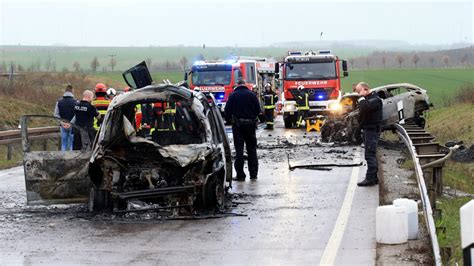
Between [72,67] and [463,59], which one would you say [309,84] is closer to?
[72,67]

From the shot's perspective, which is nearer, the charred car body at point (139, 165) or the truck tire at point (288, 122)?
the charred car body at point (139, 165)

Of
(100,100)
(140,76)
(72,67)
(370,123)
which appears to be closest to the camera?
(140,76)

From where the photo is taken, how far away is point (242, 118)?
53.5ft

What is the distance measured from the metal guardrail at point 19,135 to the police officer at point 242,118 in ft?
24.2

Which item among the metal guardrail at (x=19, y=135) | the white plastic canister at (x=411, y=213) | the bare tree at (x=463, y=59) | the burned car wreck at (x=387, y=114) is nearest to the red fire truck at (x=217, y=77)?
the burned car wreck at (x=387, y=114)

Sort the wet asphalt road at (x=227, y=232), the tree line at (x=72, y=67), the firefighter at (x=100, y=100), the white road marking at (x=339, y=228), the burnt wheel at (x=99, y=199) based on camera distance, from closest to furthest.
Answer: the white road marking at (x=339, y=228), the wet asphalt road at (x=227, y=232), the burnt wheel at (x=99, y=199), the firefighter at (x=100, y=100), the tree line at (x=72, y=67)

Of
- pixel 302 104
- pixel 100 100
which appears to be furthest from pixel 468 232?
pixel 302 104

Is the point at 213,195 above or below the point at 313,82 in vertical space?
below

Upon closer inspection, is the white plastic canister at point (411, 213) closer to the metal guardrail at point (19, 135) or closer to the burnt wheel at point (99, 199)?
the burnt wheel at point (99, 199)

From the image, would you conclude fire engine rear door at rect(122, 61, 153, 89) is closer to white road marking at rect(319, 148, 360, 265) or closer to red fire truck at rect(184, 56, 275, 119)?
white road marking at rect(319, 148, 360, 265)

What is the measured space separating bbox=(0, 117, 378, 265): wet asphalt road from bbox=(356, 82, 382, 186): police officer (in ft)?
1.35

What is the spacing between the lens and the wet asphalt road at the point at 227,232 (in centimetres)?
944

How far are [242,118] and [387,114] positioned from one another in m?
8.76

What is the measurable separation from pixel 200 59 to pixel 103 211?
24.9m
